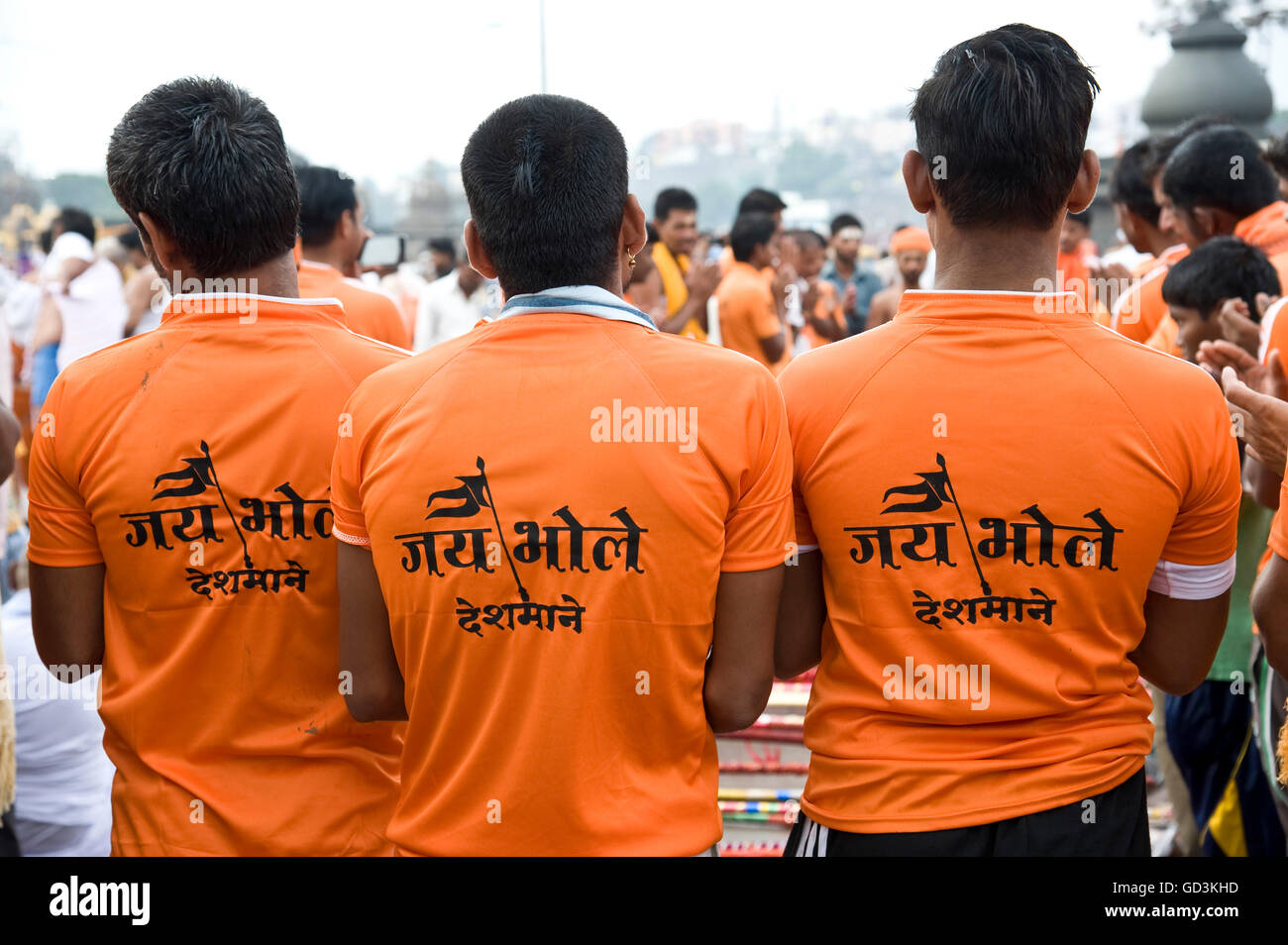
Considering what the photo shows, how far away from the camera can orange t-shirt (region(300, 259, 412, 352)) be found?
4.29 metres

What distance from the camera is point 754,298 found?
A: 780 cm

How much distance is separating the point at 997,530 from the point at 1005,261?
43 centimetres

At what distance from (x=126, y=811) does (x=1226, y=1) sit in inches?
490

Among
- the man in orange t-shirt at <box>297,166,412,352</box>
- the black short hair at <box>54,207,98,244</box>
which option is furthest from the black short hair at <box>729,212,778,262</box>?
the black short hair at <box>54,207,98,244</box>

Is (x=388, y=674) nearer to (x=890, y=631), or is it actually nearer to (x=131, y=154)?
(x=890, y=631)

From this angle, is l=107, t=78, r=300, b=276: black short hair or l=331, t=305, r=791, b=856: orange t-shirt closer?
l=331, t=305, r=791, b=856: orange t-shirt

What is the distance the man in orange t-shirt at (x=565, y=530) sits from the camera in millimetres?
1853

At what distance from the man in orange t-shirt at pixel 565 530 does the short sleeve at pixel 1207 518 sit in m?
0.63

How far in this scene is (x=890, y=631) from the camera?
1.95 metres

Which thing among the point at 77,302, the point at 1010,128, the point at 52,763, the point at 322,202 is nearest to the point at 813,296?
the point at 77,302

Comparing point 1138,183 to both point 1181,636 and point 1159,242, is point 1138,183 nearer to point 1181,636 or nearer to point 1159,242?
point 1159,242

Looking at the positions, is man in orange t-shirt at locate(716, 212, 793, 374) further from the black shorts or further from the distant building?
the black shorts

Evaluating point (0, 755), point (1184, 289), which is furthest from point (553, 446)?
point (1184, 289)

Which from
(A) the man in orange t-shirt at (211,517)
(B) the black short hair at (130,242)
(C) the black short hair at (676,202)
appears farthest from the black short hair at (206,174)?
(B) the black short hair at (130,242)
